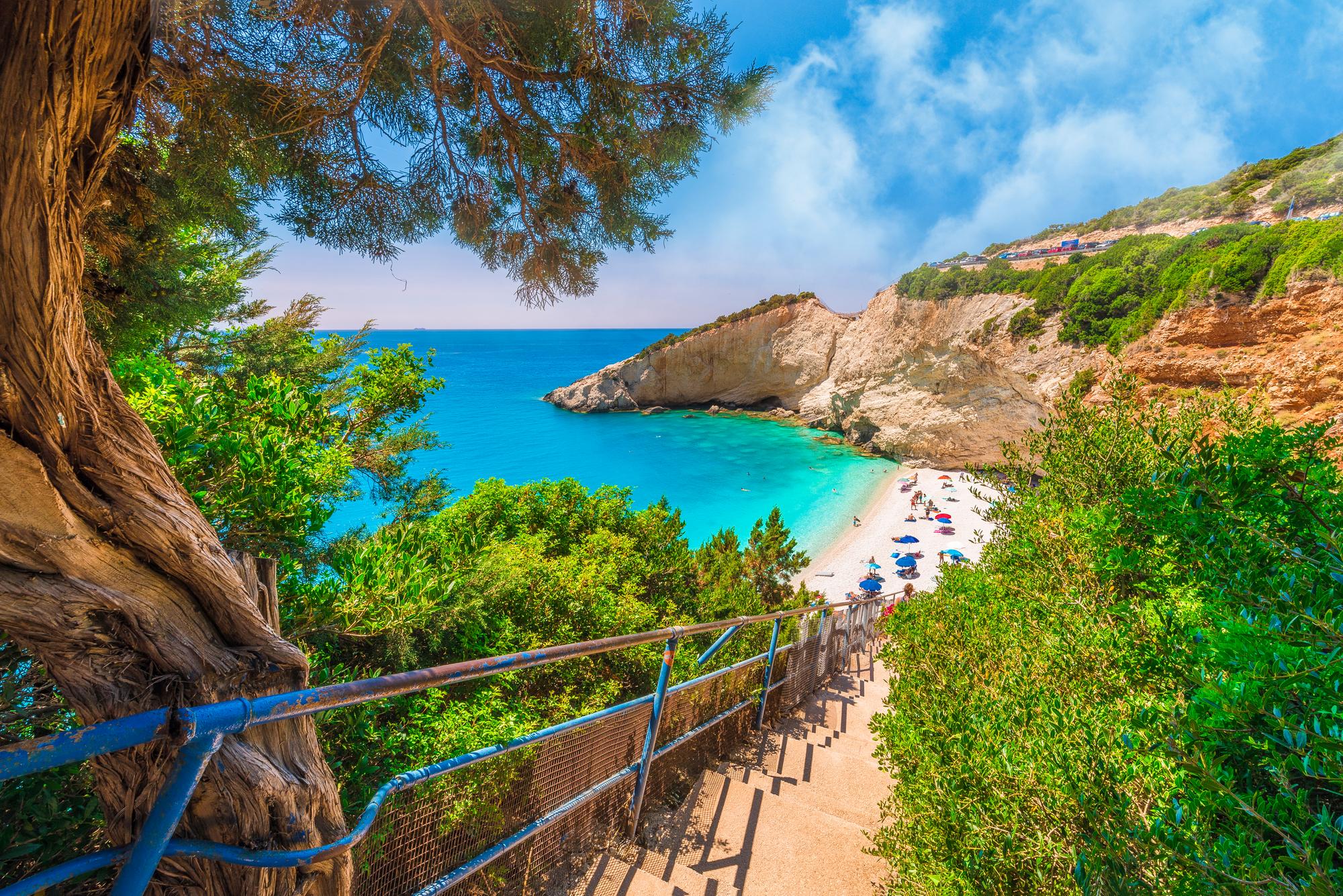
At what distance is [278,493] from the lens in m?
2.98

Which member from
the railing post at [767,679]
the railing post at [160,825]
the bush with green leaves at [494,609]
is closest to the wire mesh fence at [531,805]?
the railing post at [767,679]

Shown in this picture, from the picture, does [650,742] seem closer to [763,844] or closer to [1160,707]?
[763,844]

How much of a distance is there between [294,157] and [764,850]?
4908 millimetres

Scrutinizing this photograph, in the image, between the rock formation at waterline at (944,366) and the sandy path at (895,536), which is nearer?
the rock formation at waterline at (944,366)

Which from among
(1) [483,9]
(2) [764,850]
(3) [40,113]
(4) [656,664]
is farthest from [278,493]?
(4) [656,664]

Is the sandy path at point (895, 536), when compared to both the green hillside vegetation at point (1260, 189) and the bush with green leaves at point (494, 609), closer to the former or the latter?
the bush with green leaves at point (494, 609)

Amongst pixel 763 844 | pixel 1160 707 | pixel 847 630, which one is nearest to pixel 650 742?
pixel 763 844

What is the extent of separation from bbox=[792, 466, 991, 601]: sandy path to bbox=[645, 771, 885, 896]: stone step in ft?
46.6

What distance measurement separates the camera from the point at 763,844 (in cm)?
281

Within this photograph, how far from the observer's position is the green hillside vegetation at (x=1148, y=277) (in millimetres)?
14297

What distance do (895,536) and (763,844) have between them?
2218 cm

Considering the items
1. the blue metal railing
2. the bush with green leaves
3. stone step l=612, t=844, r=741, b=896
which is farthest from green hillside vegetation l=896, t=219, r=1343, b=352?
the blue metal railing

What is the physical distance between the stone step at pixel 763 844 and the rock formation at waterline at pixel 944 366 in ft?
13.7

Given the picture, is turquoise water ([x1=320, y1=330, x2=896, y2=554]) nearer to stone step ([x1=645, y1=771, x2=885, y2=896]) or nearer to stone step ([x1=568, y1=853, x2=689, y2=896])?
stone step ([x1=645, y1=771, x2=885, y2=896])
